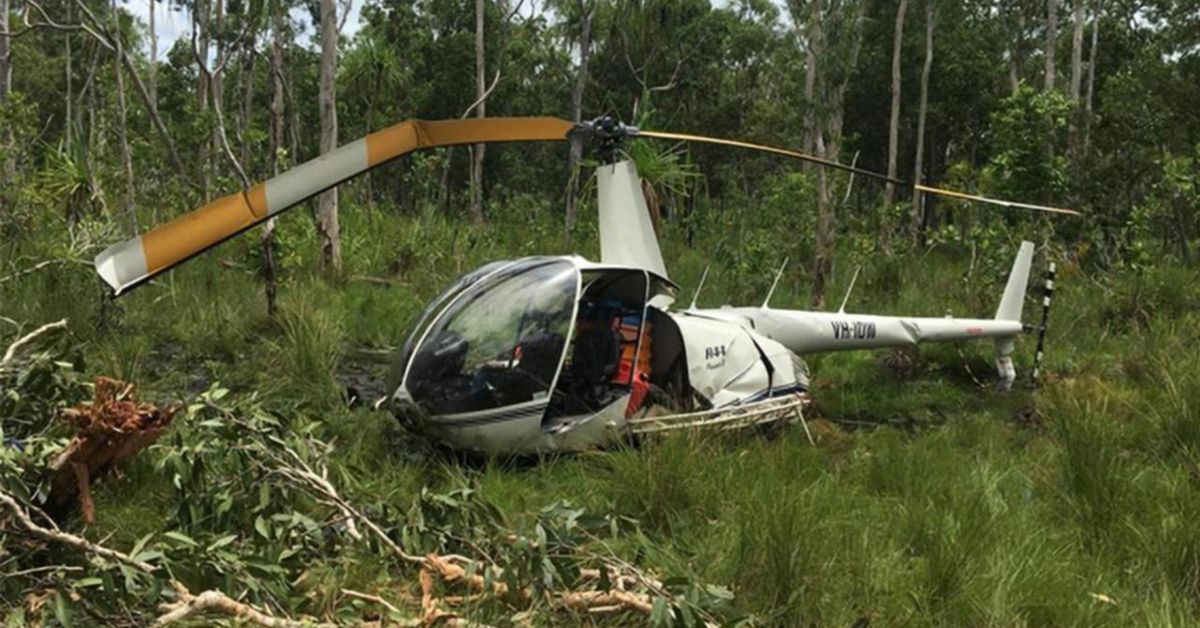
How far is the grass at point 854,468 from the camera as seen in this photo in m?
3.20

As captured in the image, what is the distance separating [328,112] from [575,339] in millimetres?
5453

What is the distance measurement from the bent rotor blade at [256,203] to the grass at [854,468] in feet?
3.03

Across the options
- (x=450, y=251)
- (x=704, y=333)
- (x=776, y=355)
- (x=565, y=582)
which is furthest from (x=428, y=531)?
(x=450, y=251)

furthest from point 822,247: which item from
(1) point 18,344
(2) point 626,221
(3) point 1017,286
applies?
(1) point 18,344

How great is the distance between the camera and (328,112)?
9719mm

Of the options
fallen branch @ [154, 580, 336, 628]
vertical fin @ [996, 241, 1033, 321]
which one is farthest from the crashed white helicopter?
vertical fin @ [996, 241, 1033, 321]

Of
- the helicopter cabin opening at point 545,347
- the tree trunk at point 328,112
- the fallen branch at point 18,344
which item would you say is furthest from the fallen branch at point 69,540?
the tree trunk at point 328,112

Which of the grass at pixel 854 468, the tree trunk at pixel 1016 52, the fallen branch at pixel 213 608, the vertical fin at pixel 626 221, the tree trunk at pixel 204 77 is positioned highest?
the tree trunk at pixel 1016 52

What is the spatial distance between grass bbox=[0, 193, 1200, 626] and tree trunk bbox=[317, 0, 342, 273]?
495 mm

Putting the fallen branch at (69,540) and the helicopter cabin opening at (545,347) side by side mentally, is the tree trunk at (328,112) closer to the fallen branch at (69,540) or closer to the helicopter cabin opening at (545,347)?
Answer: the helicopter cabin opening at (545,347)

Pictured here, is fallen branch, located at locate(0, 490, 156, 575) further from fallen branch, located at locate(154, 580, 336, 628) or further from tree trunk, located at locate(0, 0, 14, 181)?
tree trunk, located at locate(0, 0, 14, 181)

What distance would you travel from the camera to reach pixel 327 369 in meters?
6.41

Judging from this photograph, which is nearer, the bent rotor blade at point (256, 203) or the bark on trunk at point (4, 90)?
the bent rotor blade at point (256, 203)

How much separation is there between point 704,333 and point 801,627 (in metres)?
2.96
